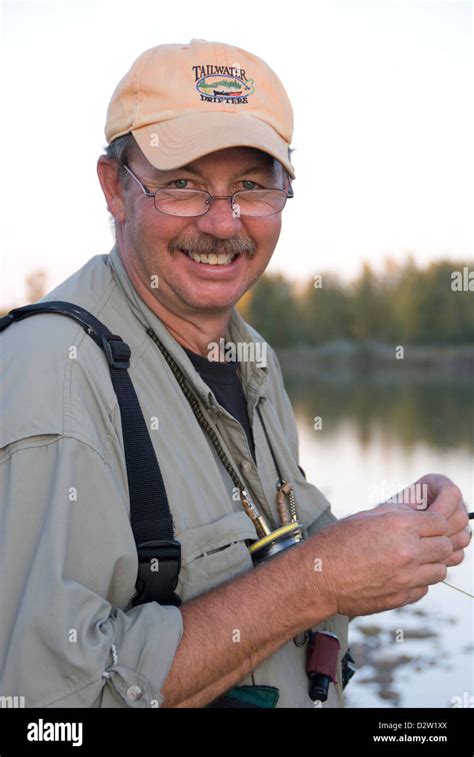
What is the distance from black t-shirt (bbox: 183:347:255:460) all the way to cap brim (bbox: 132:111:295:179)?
1.78ft

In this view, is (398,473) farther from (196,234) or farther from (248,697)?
(248,697)

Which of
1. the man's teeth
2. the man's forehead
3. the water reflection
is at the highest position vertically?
the water reflection

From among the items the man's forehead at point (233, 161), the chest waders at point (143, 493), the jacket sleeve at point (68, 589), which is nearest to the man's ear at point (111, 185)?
the man's forehead at point (233, 161)

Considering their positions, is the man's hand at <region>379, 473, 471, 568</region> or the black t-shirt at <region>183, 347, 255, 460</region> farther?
the black t-shirt at <region>183, 347, 255, 460</region>

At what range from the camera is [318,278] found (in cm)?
387

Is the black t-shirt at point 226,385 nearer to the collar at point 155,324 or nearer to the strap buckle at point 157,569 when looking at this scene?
the collar at point 155,324

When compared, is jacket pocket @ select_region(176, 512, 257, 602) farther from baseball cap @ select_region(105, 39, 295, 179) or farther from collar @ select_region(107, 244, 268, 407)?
baseball cap @ select_region(105, 39, 295, 179)

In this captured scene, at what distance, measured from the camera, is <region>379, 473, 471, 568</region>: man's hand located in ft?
8.05

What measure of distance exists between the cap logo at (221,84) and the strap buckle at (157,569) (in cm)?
119

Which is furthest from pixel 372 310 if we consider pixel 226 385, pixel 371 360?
pixel 226 385

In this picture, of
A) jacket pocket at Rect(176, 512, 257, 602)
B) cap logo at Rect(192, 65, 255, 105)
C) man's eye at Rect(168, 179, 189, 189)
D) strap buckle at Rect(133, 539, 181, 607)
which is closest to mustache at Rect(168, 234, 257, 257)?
man's eye at Rect(168, 179, 189, 189)

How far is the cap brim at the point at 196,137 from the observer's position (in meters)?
2.26

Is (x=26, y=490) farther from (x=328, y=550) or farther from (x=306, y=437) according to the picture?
(x=306, y=437)
